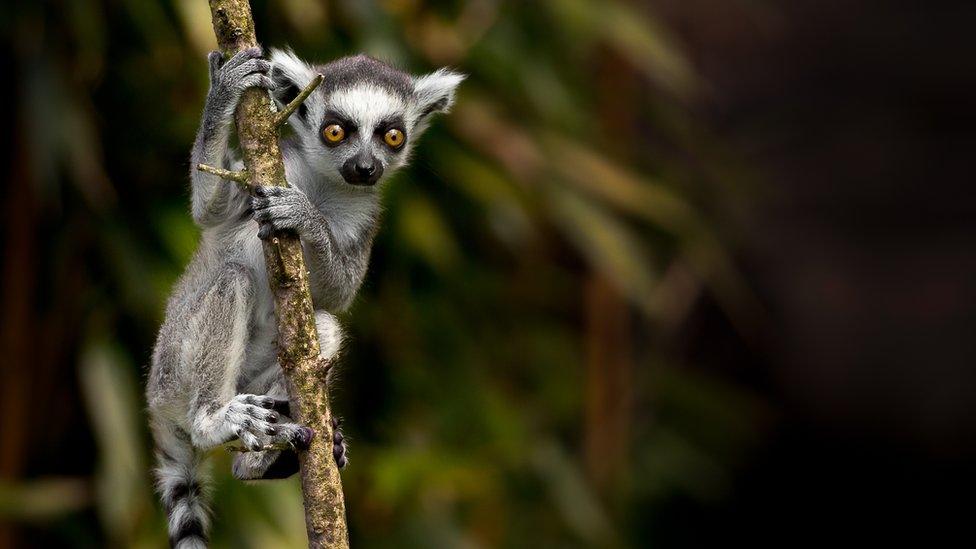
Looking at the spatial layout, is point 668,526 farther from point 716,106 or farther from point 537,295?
point 716,106

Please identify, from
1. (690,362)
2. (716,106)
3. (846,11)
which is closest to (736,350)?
(690,362)

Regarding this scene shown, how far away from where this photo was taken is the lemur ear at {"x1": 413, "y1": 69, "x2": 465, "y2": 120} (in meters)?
3.44

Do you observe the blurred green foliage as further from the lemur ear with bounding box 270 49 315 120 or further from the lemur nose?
the lemur nose

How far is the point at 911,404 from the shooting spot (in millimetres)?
7285

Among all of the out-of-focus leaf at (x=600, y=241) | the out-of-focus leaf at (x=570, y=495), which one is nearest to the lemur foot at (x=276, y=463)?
the out-of-focus leaf at (x=600, y=241)

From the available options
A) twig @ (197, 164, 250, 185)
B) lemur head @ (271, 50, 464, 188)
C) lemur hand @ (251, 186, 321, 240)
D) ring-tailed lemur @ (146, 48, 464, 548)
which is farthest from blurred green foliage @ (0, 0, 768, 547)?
twig @ (197, 164, 250, 185)

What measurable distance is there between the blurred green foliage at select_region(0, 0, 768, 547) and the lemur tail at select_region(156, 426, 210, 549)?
1465mm

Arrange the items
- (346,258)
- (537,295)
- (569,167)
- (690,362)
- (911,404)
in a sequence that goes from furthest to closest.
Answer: (690,362), (911,404), (537,295), (569,167), (346,258)

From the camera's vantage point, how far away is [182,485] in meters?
2.80

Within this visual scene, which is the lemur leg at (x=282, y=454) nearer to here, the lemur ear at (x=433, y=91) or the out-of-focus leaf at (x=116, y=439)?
the lemur ear at (x=433, y=91)

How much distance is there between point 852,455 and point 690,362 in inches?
50.9

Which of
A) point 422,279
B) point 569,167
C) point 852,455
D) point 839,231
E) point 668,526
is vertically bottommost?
point 668,526

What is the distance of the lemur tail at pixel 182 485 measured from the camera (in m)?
2.77

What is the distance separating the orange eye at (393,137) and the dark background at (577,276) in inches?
51.0
